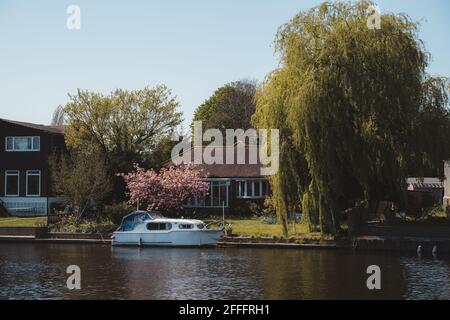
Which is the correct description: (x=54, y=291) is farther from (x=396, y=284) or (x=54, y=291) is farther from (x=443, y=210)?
(x=443, y=210)

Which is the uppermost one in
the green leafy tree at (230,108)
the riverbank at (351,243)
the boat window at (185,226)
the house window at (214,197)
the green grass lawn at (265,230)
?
the green leafy tree at (230,108)

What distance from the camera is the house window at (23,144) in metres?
54.4

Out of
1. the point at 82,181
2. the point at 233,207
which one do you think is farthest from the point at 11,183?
the point at 233,207

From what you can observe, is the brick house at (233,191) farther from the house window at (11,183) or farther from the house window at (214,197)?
the house window at (11,183)

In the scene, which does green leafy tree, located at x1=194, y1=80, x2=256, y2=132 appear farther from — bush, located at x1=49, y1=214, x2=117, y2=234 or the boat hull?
the boat hull

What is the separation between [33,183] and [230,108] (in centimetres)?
3269

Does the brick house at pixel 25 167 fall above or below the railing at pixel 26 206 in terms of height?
above

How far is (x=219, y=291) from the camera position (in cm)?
2355

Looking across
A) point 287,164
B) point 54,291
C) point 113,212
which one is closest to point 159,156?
point 113,212

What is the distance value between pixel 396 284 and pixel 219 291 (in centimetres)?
675

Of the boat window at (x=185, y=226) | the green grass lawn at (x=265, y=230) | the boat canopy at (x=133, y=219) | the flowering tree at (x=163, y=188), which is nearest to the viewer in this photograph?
the green grass lawn at (x=265, y=230)

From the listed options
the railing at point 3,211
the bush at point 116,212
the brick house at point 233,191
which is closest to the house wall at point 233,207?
the brick house at point 233,191

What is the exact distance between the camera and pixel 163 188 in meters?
46.8

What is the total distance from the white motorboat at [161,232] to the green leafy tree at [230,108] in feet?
128
